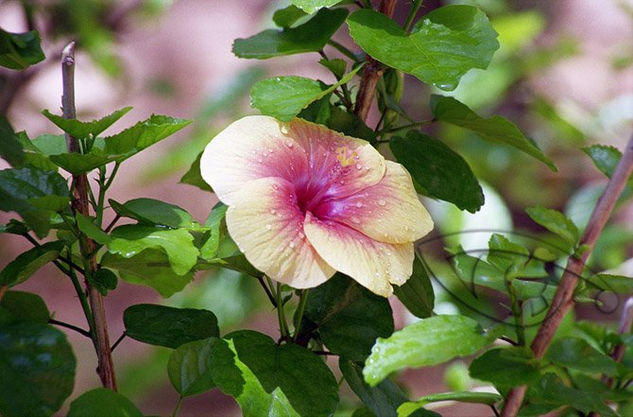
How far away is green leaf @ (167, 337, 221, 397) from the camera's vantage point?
2.02 feet

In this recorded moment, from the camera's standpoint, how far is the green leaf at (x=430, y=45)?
0.55 meters

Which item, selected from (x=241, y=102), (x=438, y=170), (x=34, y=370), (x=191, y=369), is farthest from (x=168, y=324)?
(x=241, y=102)

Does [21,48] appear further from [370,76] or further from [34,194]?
[370,76]

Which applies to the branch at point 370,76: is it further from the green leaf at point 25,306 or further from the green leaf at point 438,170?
the green leaf at point 25,306

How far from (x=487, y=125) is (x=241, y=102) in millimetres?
1623

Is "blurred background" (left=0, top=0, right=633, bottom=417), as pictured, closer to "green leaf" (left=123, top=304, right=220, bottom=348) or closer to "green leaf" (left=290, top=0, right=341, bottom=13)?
"green leaf" (left=123, top=304, right=220, bottom=348)

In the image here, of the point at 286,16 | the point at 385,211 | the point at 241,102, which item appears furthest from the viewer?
the point at 241,102

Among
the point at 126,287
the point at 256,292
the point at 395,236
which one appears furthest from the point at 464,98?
the point at 395,236

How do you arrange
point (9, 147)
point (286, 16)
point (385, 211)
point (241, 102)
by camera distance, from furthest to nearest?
point (241, 102) → point (286, 16) → point (385, 211) → point (9, 147)

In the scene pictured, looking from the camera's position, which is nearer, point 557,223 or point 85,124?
point 85,124

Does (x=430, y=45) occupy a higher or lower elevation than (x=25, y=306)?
higher

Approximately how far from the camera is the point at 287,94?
0.60 metres

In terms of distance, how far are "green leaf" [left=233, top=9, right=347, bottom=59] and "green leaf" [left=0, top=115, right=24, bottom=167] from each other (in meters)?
0.23

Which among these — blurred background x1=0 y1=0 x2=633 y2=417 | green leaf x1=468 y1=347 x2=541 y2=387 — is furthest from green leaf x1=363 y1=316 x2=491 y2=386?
blurred background x1=0 y1=0 x2=633 y2=417
